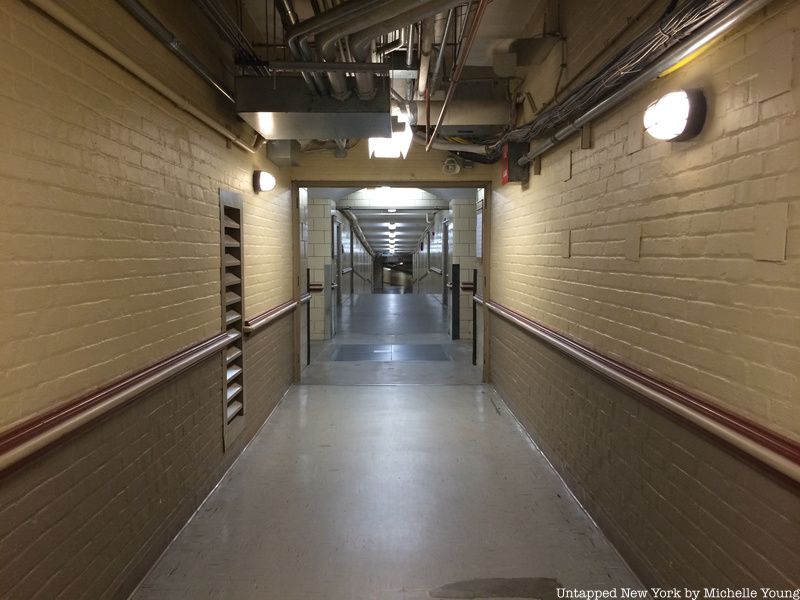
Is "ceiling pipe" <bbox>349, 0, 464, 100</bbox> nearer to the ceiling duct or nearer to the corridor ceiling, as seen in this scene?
the ceiling duct

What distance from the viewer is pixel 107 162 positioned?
6.71 ft

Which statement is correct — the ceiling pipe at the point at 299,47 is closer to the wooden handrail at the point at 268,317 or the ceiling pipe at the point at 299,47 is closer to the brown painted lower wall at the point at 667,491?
the wooden handrail at the point at 268,317

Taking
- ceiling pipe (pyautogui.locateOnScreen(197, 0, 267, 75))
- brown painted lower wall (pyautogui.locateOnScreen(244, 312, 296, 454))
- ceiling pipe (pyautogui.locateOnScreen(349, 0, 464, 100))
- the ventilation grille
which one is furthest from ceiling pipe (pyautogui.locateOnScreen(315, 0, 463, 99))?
brown painted lower wall (pyautogui.locateOnScreen(244, 312, 296, 454))

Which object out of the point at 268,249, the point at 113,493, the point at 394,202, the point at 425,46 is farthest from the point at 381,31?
the point at 394,202

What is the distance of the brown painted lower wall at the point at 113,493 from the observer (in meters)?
1.60

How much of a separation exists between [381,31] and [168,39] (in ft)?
3.41

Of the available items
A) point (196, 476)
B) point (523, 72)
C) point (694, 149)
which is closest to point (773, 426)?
point (694, 149)

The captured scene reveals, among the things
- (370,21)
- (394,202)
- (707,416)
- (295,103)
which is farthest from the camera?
(394,202)

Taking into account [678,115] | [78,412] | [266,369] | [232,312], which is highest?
[678,115]

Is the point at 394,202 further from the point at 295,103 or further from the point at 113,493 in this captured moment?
the point at 113,493

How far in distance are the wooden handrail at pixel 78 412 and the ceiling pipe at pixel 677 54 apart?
2527 millimetres

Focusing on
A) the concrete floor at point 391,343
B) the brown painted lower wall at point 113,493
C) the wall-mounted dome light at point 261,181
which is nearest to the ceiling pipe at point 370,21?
the wall-mounted dome light at point 261,181

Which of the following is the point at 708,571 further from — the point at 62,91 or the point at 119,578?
the point at 62,91

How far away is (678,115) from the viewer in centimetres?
190
